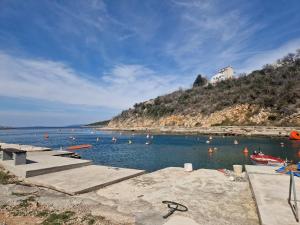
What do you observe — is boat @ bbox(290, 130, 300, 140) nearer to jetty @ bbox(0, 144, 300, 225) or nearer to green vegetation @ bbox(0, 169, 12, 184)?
jetty @ bbox(0, 144, 300, 225)

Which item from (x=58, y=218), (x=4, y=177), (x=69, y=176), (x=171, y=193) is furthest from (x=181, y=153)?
(x=58, y=218)

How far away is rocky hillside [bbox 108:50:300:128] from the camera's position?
230 ft

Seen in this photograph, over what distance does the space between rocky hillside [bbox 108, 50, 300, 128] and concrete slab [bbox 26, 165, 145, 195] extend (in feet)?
203

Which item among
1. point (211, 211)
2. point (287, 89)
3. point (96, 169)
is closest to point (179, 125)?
point (287, 89)

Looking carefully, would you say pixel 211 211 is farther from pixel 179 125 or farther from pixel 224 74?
pixel 224 74

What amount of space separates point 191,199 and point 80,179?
6403mm

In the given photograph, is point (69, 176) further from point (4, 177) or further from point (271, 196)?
point (271, 196)

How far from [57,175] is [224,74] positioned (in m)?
147

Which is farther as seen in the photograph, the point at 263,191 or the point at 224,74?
the point at 224,74

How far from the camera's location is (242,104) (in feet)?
260

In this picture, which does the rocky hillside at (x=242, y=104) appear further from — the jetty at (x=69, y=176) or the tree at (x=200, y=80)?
the jetty at (x=69, y=176)

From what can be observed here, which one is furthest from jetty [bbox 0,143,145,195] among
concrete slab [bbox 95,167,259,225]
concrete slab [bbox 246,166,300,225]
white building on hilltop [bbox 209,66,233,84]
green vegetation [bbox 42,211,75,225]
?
white building on hilltop [bbox 209,66,233,84]

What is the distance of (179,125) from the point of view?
97.1 meters

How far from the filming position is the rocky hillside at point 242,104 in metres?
70.0
